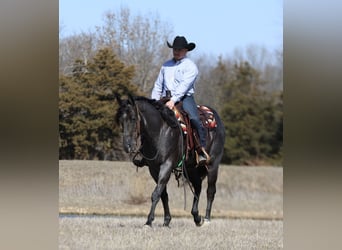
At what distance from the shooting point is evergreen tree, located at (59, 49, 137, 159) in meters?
17.1

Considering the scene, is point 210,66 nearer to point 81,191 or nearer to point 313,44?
point 81,191

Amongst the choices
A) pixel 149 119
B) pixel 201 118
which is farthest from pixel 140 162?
pixel 201 118

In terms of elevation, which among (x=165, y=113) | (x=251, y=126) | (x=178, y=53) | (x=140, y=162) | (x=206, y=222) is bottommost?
(x=206, y=222)

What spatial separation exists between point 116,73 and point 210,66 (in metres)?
7.21

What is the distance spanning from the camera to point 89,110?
1727cm

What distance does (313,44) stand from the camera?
467 centimetres

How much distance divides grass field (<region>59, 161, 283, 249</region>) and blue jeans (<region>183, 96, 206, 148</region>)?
51.3 inches

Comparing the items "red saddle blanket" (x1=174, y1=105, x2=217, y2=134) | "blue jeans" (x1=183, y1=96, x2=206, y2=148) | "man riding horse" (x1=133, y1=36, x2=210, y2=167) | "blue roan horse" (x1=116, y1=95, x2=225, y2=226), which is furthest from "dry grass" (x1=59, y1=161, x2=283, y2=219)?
"blue roan horse" (x1=116, y1=95, x2=225, y2=226)

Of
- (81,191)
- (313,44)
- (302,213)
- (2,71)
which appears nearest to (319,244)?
(302,213)

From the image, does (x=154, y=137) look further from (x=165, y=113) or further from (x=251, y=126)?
(x=251, y=126)

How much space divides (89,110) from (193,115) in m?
7.75

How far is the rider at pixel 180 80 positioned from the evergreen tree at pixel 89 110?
23.8ft

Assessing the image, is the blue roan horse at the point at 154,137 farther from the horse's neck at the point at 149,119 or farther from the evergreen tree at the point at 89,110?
the evergreen tree at the point at 89,110

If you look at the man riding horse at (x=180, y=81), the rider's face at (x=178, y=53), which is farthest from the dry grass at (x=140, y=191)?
the rider's face at (x=178, y=53)
